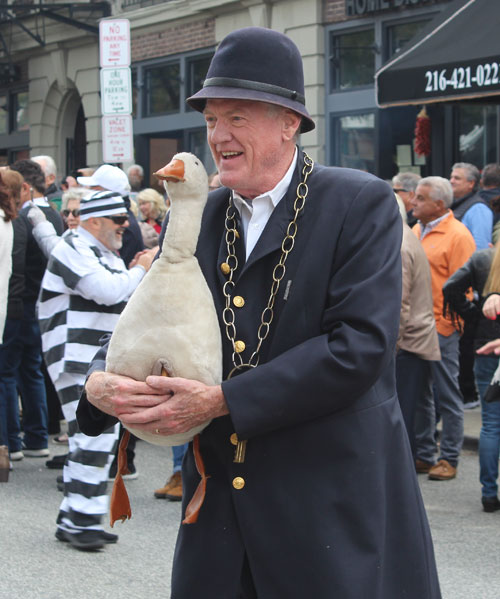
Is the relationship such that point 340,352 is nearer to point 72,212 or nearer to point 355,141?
point 72,212

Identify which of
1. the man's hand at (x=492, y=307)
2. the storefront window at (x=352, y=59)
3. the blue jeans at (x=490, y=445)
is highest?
the storefront window at (x=352, y=59)

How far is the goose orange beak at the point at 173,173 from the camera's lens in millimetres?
2545

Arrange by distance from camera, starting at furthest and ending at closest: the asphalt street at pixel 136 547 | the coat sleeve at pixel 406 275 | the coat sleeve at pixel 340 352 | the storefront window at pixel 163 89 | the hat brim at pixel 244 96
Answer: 1. the storefront window at pixel 163 89
2. the coat sleeve at pixel 406 275
3. the asphalt street at pixel 136 547
4. the hat brim at pixel 244 96
5. the coat sleeve at pixel 340 352

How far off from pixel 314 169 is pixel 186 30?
1685 cm

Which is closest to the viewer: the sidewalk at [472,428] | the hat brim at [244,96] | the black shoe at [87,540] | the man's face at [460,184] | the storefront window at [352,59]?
the hat brim at [244,96]

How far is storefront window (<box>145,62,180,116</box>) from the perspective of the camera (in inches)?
760

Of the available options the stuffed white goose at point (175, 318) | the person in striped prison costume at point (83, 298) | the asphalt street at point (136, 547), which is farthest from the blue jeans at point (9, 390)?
the stuffed white goose at point (175, 318)

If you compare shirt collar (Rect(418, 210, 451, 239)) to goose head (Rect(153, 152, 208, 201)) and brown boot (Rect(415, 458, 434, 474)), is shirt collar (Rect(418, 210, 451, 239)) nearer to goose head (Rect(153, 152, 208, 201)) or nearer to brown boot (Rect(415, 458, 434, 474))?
brown boot (Rect(415, 458, 434, 474))

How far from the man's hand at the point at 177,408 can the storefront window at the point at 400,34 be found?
1266cm

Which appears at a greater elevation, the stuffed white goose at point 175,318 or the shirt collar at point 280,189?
the shirt collar at point 280,189

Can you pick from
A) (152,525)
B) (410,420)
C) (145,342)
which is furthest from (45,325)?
(145,342)

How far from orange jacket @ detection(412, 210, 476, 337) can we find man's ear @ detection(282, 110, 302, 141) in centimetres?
541

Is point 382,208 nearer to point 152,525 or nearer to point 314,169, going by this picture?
point 314,169

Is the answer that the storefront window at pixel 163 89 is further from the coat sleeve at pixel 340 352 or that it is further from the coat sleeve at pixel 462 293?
the coat sleeve at pixel 340 352
